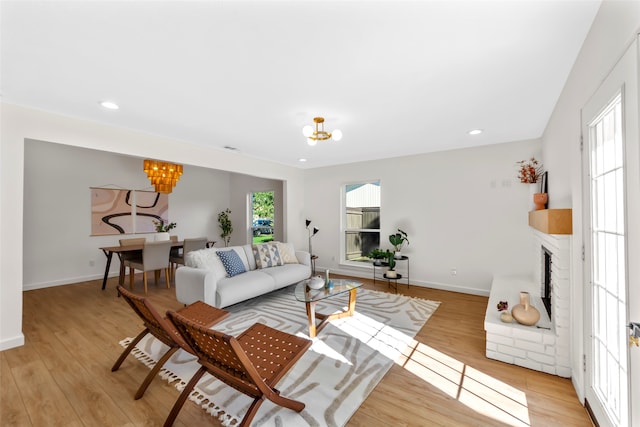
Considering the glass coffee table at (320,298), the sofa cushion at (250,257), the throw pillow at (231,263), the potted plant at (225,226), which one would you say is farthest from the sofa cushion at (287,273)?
the potted plant at (225,226)

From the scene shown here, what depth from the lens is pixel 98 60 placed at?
6.36 ft

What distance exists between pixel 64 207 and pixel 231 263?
12.9ft

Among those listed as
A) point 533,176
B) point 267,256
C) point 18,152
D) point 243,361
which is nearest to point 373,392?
point 243,361

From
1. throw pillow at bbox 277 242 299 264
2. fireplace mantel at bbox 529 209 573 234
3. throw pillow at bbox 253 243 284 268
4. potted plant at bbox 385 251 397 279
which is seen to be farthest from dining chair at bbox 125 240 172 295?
Result: fireplace mantel at bbox 529 209 573 234

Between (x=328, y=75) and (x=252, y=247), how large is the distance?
3125 millimetres

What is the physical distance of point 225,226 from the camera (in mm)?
7617

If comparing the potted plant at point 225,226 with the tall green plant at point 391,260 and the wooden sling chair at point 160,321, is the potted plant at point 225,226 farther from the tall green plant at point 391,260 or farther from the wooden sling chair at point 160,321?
the wooden sling chair at point 160,321

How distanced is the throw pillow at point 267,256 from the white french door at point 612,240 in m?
3.69

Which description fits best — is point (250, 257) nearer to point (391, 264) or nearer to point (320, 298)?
point (320, 298)

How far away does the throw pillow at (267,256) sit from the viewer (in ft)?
14.2

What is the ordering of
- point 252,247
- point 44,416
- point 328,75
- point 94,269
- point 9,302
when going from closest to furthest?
point 44,416
point 328,75
point 9,302
point 252,247
point 94,269

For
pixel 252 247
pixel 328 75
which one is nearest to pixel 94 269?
pixel 252 247

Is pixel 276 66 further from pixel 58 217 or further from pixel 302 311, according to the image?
pixel 58 217

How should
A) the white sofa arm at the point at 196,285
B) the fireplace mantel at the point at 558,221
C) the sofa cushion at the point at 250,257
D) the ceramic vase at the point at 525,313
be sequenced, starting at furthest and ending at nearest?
the sofa cushion at the point at 250,257, the white sofa arm at the point at 196,285, the ceramic vase at the point at 525,313, the fireplace mantel at the point at 558,221
